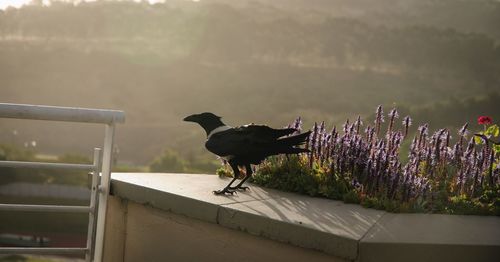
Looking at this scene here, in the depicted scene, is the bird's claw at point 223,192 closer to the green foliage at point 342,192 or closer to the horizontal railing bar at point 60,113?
the green foliage at point 342,192

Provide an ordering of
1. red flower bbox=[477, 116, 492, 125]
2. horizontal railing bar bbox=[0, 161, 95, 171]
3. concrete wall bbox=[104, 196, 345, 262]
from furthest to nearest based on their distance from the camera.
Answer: red flower bbox=[477, 116, 492, 125] < horizontal railing bar bbox=[0, 161, 95, 171] < concrete wall bbox=[104, 196, 345, 262]

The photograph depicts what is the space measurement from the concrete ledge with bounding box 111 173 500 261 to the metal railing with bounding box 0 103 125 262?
0.31 meters

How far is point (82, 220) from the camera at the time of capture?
7088 cm

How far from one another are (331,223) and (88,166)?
1.77 m

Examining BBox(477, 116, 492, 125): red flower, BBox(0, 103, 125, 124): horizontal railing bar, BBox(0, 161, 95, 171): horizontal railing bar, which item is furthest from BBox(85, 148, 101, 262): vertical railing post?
BBox(477, 116, 492, 125): red flower

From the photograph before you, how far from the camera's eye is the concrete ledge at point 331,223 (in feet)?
8.84

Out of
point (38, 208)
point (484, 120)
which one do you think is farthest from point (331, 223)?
point (484, 120)

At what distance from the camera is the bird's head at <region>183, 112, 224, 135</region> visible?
4.40 metres

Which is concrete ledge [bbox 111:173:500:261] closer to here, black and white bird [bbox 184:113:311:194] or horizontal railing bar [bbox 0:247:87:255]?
black and white bird [bbox 184:113:311:194]

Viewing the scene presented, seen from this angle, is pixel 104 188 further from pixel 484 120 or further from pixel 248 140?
pixel 484 120

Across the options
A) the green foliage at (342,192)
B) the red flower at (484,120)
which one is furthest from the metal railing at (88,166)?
the red flower at (484,120)

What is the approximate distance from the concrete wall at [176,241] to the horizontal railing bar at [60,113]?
0.83 metres

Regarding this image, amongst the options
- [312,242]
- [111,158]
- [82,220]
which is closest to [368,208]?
[312,242]

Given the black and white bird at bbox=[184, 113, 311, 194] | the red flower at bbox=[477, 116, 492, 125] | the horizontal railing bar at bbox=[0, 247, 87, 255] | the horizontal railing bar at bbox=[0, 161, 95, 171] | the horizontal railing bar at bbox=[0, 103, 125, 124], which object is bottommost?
the horizontal railing bar at bbox=[0, 247, 87, 255]
